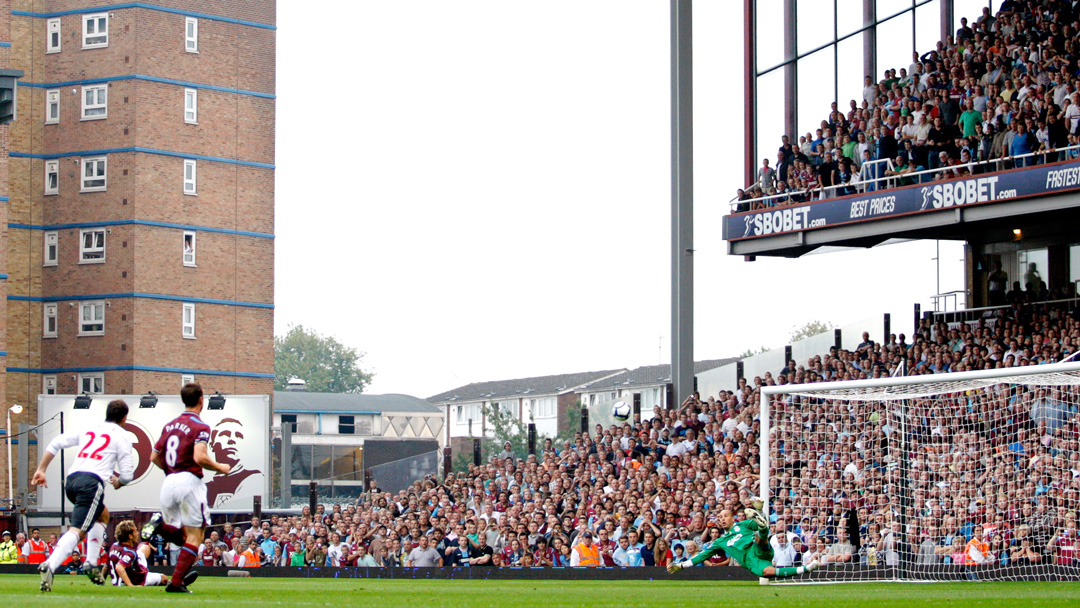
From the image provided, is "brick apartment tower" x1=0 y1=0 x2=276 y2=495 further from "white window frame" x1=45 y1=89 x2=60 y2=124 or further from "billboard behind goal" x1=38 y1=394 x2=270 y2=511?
"billboard behind goal" x1=38 y1=394 x2=270 y2=511

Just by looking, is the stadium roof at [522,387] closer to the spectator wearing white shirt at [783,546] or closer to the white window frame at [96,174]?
the white window frame at [96,174]

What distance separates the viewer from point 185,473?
40.7ft

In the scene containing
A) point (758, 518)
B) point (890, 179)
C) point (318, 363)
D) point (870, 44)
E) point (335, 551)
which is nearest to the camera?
point (758, 518)

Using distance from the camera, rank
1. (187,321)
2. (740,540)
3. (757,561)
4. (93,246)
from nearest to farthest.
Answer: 1. (740,540)
2. (757,561)
3. (93,246)
4. (187,321)

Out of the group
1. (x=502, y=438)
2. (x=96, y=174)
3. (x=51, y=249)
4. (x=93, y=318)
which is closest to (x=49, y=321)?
(x=93, y=318)

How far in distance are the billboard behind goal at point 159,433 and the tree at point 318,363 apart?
85686 mm

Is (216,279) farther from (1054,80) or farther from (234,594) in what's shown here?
Result: (234,594)

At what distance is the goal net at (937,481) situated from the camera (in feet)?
58.7

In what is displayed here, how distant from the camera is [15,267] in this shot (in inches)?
2208

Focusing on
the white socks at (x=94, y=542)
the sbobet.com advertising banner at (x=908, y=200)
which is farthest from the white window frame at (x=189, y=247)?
the white socks at (x=94, y=542)

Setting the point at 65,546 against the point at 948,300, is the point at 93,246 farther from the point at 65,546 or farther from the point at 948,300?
the point at 65,546

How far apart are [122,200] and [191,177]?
9.50ft

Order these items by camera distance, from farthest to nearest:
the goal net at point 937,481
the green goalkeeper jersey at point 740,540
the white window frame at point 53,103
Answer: the white window frame at point 53,103 → the goal net at point 937,481 → the green goalkeeper jersey at point 740,540

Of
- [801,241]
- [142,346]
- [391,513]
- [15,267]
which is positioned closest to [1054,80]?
[801,241]
